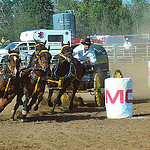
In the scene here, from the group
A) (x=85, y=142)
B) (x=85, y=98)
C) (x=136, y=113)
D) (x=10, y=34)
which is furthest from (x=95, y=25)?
(x=85, y=142)

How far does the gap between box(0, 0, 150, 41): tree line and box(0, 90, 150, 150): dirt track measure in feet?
136

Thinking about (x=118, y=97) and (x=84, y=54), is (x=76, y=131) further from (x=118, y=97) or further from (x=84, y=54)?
(x=84, y=54)

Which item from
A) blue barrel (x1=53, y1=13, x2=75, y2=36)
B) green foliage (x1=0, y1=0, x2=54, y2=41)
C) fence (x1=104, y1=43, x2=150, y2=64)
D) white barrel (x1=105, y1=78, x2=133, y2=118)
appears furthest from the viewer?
green foliage (x1=0, y1=0, x2=54, y2=41)

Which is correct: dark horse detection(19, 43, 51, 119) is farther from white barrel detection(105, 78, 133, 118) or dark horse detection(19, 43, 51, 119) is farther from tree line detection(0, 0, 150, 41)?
tree line detection(0, 0, 150, 41)

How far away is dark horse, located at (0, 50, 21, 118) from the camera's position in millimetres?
10930

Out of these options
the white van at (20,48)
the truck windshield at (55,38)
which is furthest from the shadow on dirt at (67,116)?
the truck windshield at (55,38)

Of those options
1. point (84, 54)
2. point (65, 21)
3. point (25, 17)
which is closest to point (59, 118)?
point (84, 54)

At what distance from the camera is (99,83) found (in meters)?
14.7

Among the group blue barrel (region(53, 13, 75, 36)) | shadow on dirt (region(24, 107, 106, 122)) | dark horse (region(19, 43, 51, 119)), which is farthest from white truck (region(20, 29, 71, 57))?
dark horse (region(19, 43, 51, 119))

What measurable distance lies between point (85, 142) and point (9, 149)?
1.37 m

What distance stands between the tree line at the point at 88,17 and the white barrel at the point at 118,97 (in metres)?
42.3

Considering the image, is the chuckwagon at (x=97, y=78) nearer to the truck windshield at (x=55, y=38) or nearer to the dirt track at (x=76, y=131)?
the dirt track at (x=76, y=131)

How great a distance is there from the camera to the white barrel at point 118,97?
11.4 m

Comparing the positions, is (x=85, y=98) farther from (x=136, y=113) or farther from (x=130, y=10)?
Answer: (x=130, y=10)
